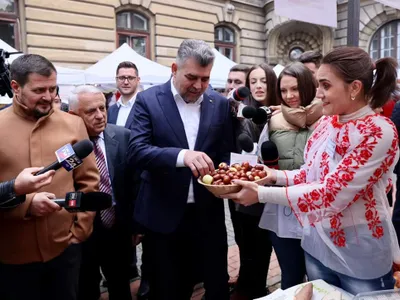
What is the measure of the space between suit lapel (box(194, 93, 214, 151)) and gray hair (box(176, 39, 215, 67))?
1.03 ft

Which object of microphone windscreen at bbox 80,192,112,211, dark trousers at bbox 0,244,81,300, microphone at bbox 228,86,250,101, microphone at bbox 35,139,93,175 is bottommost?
dark trousers at bbox 0,244,81,300

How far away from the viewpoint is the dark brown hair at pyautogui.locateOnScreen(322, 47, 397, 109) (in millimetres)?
1786

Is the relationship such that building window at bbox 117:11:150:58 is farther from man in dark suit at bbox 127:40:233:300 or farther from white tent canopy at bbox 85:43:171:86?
man in dark suit at bbox 127:40:233:300

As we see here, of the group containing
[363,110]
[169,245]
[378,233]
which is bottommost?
[169,245]

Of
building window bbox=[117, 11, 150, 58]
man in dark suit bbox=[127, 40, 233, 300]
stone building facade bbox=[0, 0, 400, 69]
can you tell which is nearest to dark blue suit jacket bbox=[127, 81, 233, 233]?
man in dark suit bbox=[127, 40, 233, 300]

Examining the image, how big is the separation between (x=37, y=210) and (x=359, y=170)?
1.63m

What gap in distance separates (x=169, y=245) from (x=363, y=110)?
1.54 m

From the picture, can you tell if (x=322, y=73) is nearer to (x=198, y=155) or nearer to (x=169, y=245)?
(x=198, y=155)

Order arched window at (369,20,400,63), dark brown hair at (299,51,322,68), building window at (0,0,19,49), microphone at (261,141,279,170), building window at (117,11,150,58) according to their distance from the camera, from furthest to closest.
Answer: arched window at (369,20,400,63)
building window at (117,11,150,58)
building window at (0,0,19,49)
dark brown hair at (299,51,322,68)
microphone at (261,141,279,170)

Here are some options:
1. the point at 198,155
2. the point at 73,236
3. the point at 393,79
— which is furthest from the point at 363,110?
the point at 73,236

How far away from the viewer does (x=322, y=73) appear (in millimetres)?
1854

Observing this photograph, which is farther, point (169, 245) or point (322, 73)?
point (169, 245)

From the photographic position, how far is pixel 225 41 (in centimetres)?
1764

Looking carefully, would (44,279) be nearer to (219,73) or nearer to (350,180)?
(350,180)
